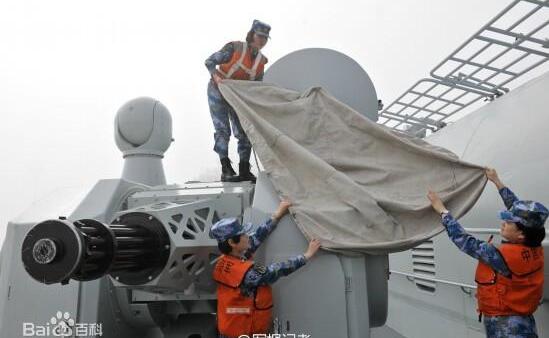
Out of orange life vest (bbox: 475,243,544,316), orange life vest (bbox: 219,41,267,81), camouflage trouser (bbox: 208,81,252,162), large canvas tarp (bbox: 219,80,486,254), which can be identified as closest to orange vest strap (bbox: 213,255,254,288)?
large canvas tarp (bbox: 219,80,486,254)

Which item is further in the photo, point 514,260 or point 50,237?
point 514,260

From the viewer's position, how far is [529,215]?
9.33 ft

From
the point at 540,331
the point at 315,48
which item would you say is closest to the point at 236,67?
the point at 315,48

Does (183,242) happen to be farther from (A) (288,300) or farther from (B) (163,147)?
(B) (163,147)

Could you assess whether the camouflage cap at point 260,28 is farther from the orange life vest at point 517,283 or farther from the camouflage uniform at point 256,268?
the orange life vest at point 517,283

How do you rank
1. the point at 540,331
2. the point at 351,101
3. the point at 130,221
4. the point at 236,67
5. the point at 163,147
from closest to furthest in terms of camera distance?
the point at 130,221, the point at 540,331, the point at 351,101, the point at 236,67, the point at 163,147

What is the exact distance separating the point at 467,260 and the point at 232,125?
2744 millimetres

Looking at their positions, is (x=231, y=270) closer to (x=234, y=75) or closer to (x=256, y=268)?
(x=256, y=268)

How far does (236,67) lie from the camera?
181 inches

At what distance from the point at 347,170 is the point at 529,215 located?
130 cm

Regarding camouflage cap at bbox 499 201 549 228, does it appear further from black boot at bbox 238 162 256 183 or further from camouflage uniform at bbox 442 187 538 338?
black boot at bbox 238 162 256 183

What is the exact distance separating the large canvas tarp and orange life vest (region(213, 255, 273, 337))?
1.70ft

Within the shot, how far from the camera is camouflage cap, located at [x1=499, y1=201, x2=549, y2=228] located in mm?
2844

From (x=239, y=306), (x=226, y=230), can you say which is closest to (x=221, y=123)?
Answer: (x=226, y=230)
